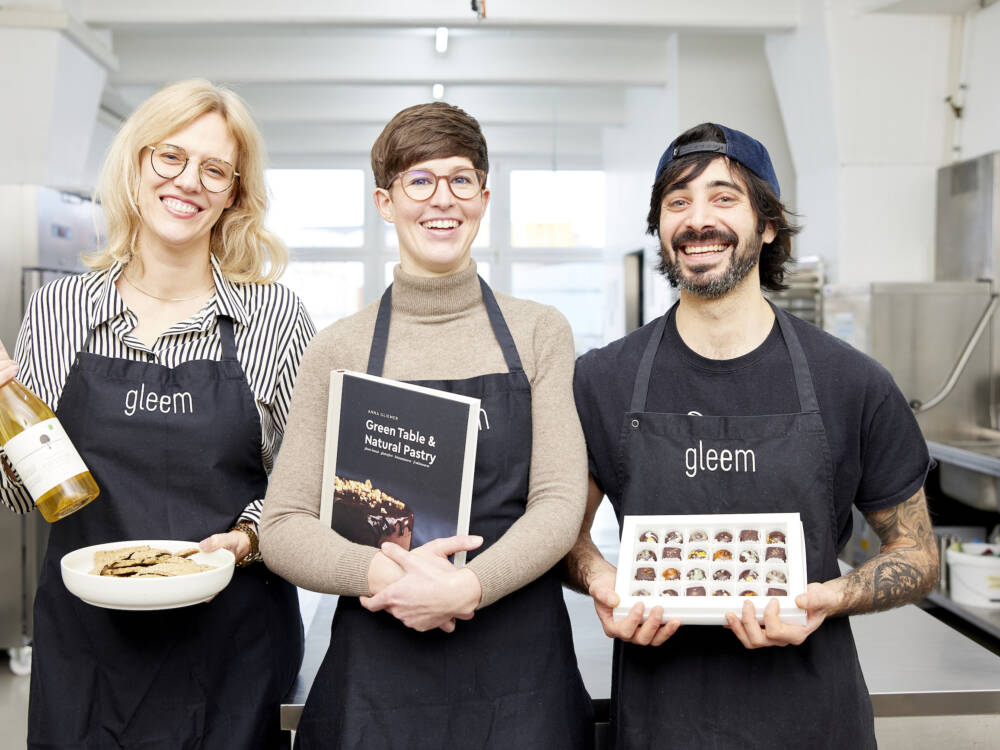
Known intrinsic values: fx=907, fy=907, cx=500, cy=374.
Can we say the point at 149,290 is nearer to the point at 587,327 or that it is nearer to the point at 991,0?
the point at 991,0

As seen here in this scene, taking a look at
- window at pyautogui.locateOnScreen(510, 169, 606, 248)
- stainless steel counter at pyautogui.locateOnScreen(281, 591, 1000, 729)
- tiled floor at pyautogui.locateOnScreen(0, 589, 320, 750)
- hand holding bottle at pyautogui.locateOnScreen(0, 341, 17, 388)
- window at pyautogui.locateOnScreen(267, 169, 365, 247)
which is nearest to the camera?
hand holding bottle at pyautogui.locateOnScreen(0, 341, 17, 388)

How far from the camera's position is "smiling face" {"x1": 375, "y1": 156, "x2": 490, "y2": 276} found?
143 centimetres

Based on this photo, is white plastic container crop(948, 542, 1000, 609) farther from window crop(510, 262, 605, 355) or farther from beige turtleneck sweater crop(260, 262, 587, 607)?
window crop(510, 262, 605, 355)

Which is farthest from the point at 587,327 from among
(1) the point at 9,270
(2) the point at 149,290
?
(2) the point at 149,290

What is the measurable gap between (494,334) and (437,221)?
0.20 meters

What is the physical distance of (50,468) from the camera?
1430mm

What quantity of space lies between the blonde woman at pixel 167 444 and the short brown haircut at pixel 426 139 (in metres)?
0.39

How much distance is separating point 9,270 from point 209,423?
279 centimetres

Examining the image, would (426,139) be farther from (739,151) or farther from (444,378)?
(739,151)

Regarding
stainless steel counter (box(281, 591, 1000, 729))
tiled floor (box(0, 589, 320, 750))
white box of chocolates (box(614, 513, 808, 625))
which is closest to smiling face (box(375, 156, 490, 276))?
white box of chocolates (box(614, 513, 808, 625))

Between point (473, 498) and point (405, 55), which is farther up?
point (405, 55)

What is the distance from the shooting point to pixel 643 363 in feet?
5.02

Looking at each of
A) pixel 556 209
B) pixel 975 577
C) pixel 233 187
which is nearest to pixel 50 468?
pixel 233 187

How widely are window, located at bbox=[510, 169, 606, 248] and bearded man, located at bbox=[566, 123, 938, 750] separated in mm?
9838
